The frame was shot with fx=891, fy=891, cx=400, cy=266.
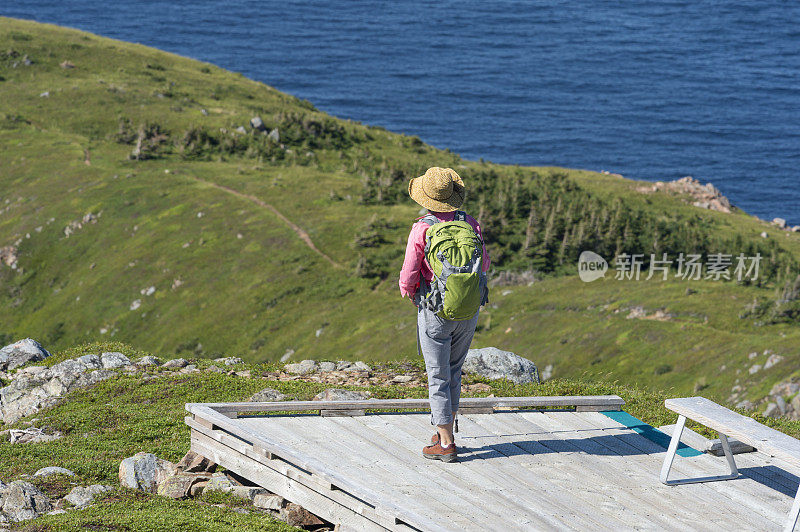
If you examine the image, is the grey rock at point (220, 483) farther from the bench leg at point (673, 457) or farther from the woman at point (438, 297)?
the bench leg at point (673, 457)

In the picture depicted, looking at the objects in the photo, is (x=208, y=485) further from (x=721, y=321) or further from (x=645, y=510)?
(x=721, y=321)

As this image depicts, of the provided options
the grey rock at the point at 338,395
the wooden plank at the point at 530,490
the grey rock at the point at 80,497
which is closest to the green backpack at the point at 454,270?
the wooden plank at the point at 530,490

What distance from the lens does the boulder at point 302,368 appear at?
20.2m

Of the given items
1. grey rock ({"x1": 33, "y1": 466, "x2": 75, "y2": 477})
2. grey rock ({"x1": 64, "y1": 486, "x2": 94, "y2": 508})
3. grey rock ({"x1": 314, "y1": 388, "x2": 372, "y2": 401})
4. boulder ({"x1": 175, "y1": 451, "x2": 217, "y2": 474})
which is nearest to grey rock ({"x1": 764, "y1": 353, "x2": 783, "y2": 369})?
grey rock ({"x1": 314, "y1": 388, "x2": 372, "y2": 401})

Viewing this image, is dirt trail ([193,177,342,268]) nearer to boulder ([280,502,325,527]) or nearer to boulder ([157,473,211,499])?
boulder ([157,473,211,499])

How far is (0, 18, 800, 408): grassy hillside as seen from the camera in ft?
149

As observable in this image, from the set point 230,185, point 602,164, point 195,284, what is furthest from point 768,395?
point 602,164

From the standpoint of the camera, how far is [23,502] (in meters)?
12.1

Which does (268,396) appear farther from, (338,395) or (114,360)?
(114,360)

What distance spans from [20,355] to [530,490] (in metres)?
16.1

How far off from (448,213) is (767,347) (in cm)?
3133

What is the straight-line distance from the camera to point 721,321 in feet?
146

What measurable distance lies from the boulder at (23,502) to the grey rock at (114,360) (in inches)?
335

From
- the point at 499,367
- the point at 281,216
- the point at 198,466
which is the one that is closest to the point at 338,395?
the point at 198,466
